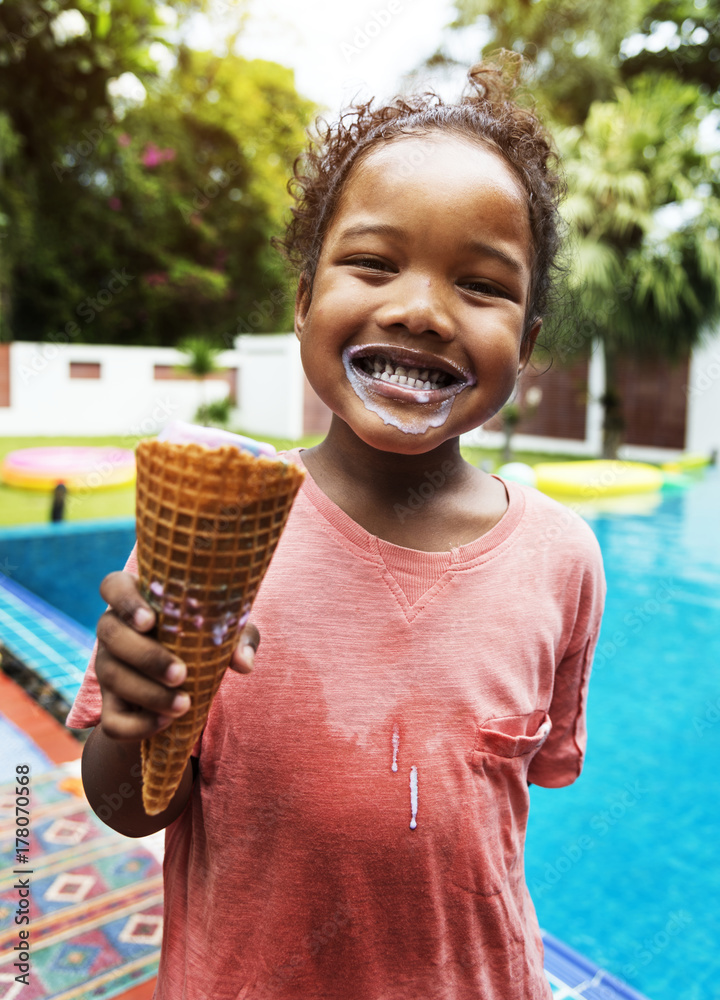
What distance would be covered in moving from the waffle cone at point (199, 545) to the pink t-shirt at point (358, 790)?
170 mm

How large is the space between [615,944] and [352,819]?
3581 millimetres

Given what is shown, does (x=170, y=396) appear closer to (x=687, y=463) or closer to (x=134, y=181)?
(x=134, y=181)

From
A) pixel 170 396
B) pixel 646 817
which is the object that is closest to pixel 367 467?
pixel 646 817

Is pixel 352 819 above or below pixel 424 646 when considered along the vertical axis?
below

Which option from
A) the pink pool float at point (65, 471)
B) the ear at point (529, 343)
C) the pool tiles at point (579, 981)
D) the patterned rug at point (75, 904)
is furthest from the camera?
the pink pool float at point (65, 471)

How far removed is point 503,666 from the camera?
3.59 feet

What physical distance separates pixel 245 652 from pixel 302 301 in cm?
66

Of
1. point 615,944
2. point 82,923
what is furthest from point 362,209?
point 615,944

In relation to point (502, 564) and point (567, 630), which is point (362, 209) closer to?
point (502, 564)

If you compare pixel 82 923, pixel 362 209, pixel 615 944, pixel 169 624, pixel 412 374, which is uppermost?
pixel 362 209

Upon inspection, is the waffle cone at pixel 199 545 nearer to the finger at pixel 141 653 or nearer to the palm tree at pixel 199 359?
the finger at pixel 141 653

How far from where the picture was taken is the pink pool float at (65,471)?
1123 cm

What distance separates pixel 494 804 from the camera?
1.08 m

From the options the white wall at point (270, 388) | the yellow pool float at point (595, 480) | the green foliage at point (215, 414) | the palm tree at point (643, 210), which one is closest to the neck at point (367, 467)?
the yellow pool float at point (595, 480)
